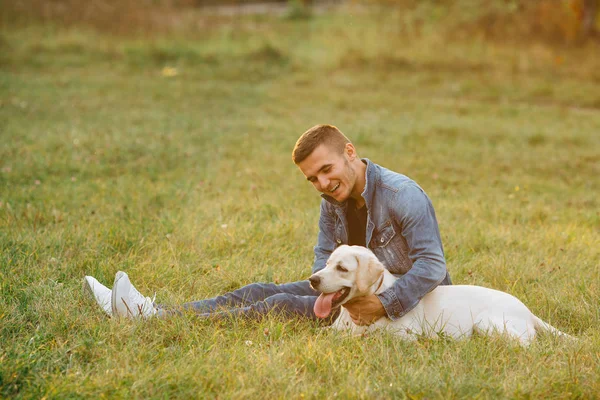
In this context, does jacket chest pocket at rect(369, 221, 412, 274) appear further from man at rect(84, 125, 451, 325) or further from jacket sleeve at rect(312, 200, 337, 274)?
jacket sleeve at rect(312, 200, 337, 274)

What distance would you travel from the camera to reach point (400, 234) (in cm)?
411

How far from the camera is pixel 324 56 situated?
1977 cm

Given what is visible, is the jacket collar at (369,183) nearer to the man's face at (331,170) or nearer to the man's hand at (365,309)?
the man's face at (331,170)

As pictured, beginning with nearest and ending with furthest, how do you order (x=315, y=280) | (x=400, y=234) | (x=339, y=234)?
(x=315, y=280) → (x=400, y=234) → (x=339, y=234)

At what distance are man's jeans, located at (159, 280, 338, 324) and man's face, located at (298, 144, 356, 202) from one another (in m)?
0.76

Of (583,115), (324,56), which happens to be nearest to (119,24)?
(324,56)

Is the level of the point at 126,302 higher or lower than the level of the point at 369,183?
lower

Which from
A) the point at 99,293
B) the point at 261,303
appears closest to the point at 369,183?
the point at 261,303

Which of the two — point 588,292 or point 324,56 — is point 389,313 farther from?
point 324,56

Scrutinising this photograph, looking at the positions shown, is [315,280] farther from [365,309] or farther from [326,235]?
[326,235]

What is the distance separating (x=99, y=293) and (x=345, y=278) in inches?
65.5

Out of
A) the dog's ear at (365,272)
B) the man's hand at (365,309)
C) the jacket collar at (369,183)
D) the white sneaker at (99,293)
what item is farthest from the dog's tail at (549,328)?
the white sneaker at (99,293)

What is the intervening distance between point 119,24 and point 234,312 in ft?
63.0

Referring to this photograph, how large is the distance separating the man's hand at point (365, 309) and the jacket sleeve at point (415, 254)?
4 centimetres
